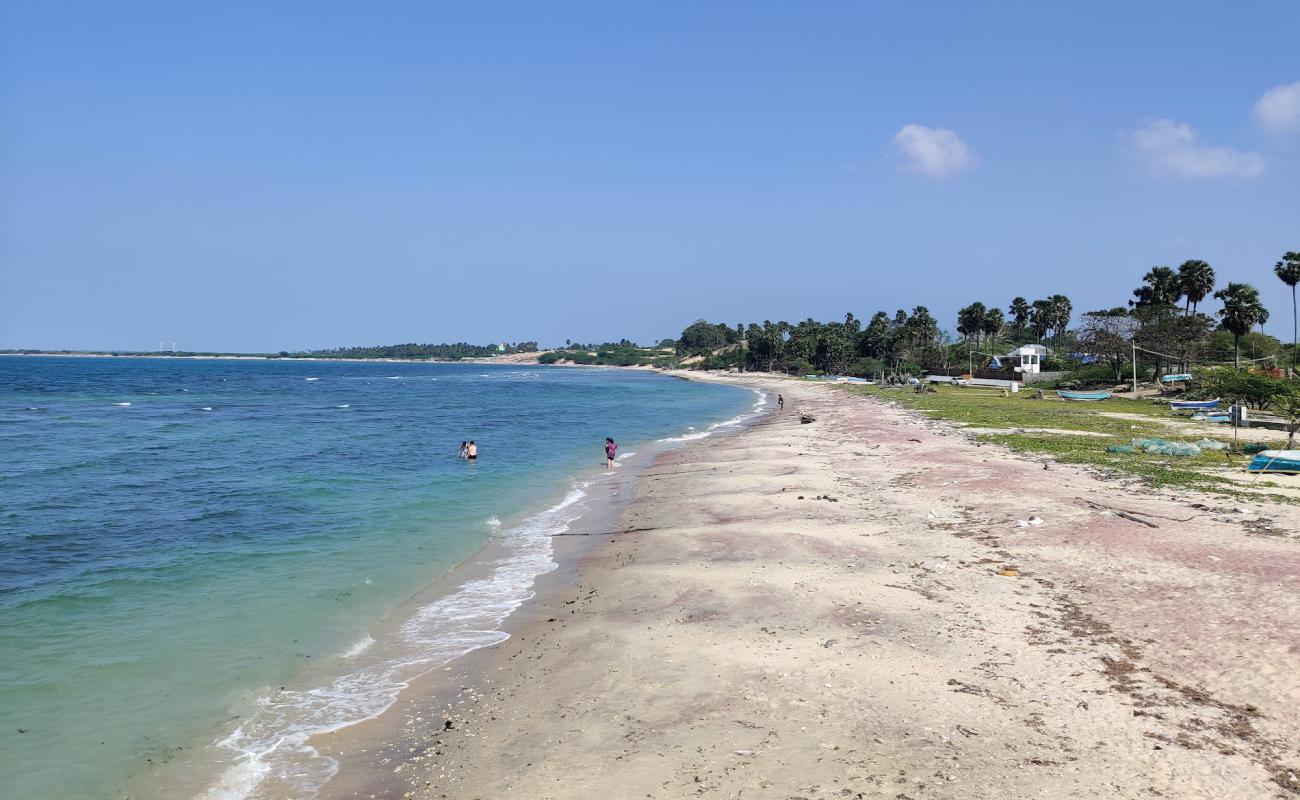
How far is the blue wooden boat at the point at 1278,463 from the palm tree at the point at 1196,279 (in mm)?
67164

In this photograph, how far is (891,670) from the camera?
32.3 ft

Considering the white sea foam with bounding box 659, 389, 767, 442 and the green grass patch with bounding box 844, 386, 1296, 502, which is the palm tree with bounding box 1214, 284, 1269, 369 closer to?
the green grass patch with bounding box 844, 386, 1296, 502

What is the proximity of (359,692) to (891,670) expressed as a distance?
749 centimetres

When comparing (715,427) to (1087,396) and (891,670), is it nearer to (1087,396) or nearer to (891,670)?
(1087,396)

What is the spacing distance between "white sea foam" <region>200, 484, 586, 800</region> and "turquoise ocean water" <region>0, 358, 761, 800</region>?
4 cm

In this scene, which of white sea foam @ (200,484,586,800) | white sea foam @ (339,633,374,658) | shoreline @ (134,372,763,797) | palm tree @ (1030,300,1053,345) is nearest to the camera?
shoreline @ (134,372,763,797)

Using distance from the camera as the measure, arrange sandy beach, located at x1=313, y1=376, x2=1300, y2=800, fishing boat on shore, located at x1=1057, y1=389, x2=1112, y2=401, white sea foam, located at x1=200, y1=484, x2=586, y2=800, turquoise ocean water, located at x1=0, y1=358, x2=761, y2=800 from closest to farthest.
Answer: sandy beach, located at x1=313, y1=376, x2=1300, y2=800, white sea foam, located at x1=200, y1=484, x2=586, y2=800, turquoise ocean water, located at x1=0, y1=358, x2=761, y2=800, fishing boat on shore, located at x1=1057, y1=389, x2=1112, y2=401

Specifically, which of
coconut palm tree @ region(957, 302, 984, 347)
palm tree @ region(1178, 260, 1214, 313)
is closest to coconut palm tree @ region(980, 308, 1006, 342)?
coconut palm tree @ region(957, 302, 984, 347)

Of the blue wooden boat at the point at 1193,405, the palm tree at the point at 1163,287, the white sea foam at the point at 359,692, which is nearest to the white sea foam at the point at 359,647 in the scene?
the white sea foam at the point at 359,692

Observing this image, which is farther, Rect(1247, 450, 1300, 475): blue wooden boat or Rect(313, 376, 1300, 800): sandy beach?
Rect(1247, 450, 1300, 475): blue wooden boat

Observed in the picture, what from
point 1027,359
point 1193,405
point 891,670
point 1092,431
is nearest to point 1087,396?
point 1193,405

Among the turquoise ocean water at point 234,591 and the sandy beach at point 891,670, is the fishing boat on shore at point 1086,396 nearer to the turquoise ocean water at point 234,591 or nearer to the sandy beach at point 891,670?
the turquoise ocean water at point 234,591

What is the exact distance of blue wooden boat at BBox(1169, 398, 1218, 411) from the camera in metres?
45.6

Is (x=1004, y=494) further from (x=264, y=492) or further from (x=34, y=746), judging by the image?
(x=264, y=492)
